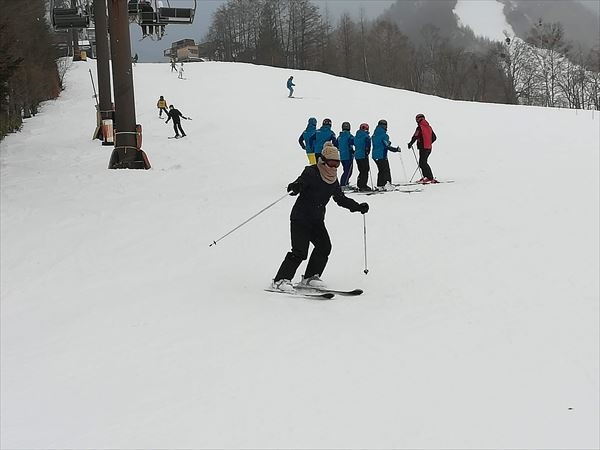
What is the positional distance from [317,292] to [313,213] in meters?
0.80

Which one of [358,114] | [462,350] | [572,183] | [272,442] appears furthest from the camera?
[358,114]

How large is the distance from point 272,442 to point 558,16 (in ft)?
528

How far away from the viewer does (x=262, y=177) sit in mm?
14438

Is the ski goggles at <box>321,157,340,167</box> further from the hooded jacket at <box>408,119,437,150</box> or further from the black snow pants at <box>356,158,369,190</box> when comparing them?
the hooded jacket at <box>408,119,437,150</box>

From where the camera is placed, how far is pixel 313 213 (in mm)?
6328

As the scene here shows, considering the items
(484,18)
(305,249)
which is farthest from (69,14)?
(484,18)

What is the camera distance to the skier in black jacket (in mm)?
6242

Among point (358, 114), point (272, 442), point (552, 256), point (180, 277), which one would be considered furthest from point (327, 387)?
point (358, 114)

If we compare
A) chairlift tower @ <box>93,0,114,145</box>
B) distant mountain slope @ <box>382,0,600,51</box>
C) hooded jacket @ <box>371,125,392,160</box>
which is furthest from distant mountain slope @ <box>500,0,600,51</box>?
hooded jacket @ <box>371,125,392,160</box>

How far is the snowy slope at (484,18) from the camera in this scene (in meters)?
131

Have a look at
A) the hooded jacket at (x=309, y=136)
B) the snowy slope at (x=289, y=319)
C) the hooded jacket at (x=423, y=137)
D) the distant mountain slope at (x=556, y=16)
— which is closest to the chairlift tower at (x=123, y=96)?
the snowy slope at (x=289, y=319)

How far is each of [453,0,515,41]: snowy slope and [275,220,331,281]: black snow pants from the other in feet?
430

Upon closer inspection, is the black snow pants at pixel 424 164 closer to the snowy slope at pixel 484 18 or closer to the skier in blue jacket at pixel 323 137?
the skier in blue jacket at pixel 323 137

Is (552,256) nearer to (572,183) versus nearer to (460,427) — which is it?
(460,427)
